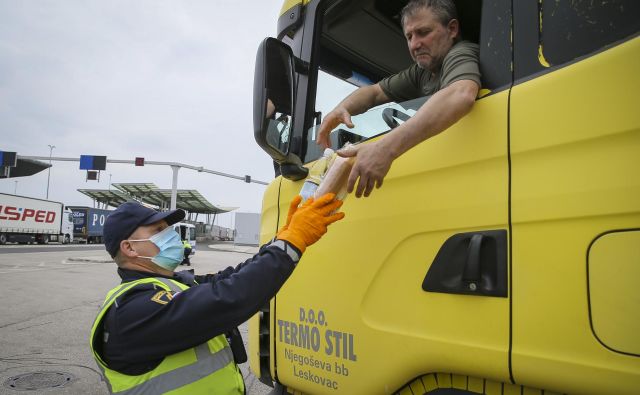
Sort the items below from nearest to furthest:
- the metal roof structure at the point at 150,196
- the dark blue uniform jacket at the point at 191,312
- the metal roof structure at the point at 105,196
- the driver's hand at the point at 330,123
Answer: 1. the dark blue uniform jacket at the point at 191,312
2. the driver's hand at the point at 330,123
3. the metal roof structure at the point at 150,196
4. the metal roof structure at the point at 105,196

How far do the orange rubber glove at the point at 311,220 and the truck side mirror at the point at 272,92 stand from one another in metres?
0.44

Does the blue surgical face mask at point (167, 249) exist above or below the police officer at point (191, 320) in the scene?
above

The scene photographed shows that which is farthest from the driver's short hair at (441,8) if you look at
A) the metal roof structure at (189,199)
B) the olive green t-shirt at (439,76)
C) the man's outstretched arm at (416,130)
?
the metal roof structure at (189,199)

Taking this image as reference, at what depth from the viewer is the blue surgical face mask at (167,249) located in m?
1.96

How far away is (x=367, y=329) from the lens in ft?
4.83

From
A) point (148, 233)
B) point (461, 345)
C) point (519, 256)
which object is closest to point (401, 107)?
point (519, 256)

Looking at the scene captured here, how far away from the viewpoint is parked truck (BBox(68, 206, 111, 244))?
36.8 m

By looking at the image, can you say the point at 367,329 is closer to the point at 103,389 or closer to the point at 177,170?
the point at 103,389

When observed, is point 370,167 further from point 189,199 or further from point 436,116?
point 189,199

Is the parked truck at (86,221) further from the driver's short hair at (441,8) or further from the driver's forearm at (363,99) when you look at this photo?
the driver's short hair at (441,8)

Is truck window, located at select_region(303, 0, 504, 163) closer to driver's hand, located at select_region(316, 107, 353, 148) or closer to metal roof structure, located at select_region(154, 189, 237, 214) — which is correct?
driver's hand, located at select_region(316, 107, 353, 148)

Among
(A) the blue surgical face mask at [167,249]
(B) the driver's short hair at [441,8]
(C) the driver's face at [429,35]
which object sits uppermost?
(B) the driver's short hair at [441,8]

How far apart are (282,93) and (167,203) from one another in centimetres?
4664

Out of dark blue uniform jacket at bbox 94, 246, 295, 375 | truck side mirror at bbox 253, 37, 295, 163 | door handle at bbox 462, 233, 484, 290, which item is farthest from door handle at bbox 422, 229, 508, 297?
truck side mirror at bbox 253, 37, 295, 163
